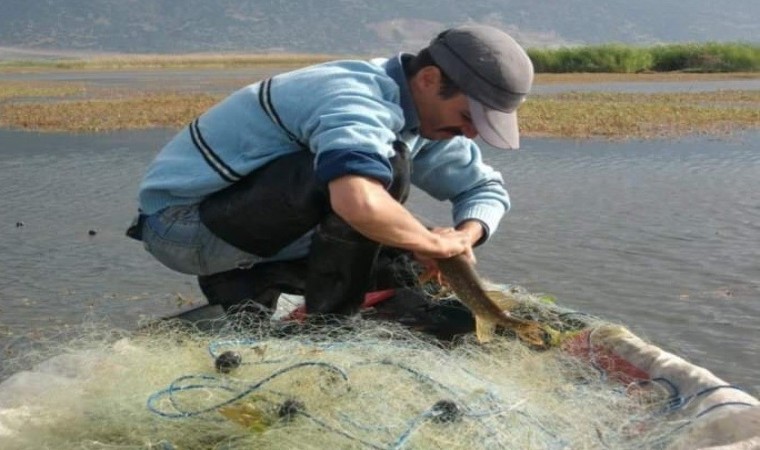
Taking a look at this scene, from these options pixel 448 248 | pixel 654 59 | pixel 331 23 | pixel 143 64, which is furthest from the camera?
pixel 331 23

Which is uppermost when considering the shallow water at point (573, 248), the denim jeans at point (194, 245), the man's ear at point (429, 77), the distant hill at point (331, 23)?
the man's ear at point (429, 77)

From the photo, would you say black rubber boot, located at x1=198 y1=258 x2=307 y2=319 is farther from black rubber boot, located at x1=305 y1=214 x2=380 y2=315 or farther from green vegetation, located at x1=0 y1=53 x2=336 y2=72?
green vegetation, located at x1=0 y1=53 x2=336 y2=72

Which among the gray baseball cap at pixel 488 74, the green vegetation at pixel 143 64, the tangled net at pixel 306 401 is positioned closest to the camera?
the tangled net at pixel 306 401

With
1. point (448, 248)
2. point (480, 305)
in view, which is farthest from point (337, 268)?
point (480, 305)

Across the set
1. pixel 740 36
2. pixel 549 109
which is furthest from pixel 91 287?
pixel 740 36

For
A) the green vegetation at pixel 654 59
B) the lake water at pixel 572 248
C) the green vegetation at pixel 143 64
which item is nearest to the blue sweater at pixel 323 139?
the lake water at pixel 572 248

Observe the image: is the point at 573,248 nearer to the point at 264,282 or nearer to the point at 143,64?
the point at 264,282

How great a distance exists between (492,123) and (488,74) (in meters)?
Result: 0.17

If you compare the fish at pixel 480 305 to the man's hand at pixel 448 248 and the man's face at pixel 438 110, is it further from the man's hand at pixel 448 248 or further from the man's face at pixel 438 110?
the man's face at pixel 438 110

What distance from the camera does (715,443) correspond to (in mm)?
2670

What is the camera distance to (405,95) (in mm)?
3516

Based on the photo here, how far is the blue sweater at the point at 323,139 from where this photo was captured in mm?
3125

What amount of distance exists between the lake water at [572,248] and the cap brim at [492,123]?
180 centimetres

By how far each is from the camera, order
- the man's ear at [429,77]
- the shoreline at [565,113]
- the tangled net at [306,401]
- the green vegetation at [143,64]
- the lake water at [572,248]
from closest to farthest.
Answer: the tangled net at [306,401] < the man's ear at [429,77] < the lake water at [572,248] < the shoreline at [565,113] < the green vegetation at [143,64]
